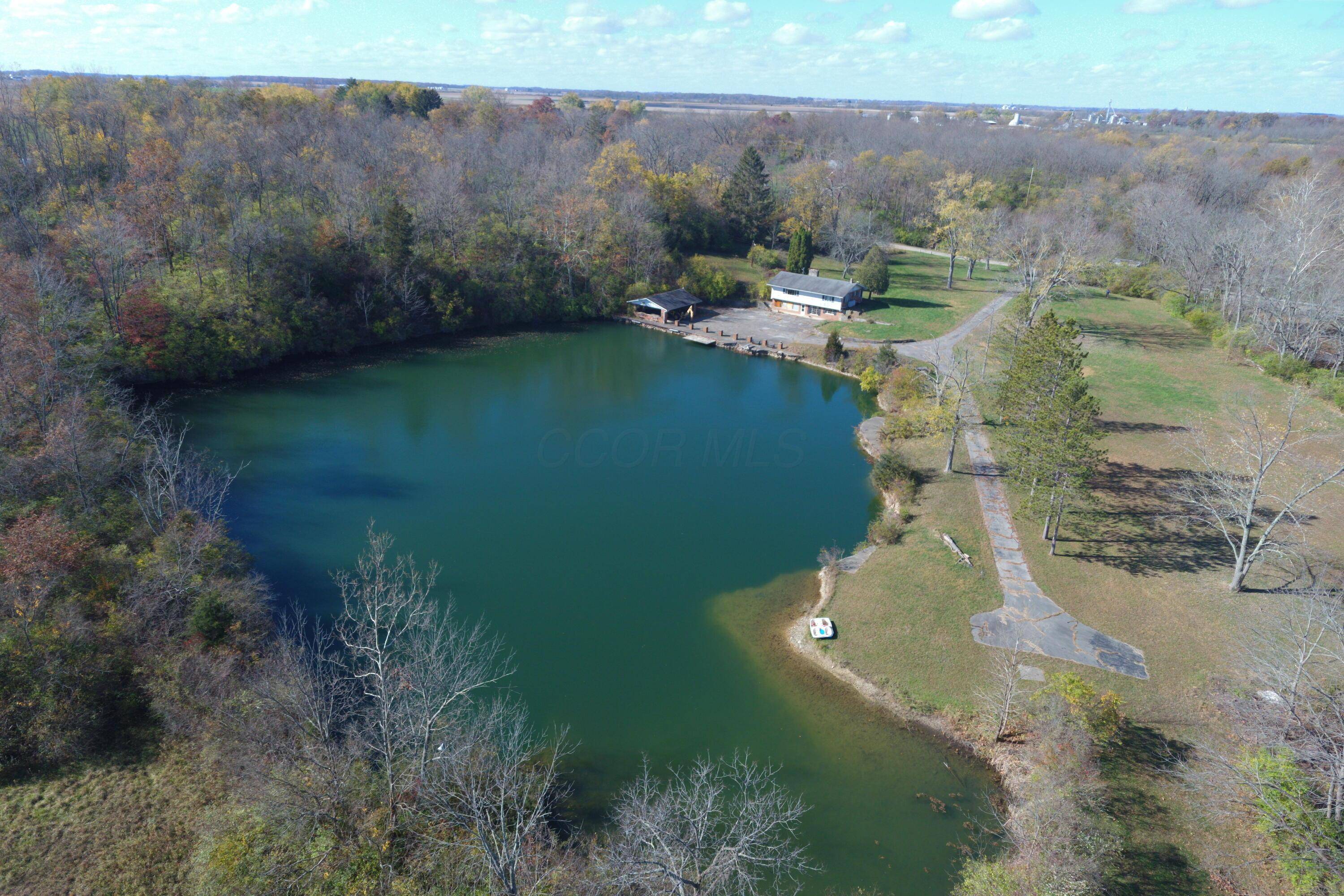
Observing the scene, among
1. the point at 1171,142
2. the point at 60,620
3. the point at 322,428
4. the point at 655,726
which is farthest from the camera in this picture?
the point at 1171,142

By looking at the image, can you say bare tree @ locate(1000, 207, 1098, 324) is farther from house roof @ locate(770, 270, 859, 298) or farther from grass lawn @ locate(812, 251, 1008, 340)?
house roof @ locate(770, 270, 859, 298)

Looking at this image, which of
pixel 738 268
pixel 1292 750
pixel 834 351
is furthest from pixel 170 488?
pixel 738 268

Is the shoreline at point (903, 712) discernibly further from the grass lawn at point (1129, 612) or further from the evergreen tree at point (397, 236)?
the evergreen tree at point (397, 236)

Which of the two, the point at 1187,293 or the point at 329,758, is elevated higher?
the point at 1187,293

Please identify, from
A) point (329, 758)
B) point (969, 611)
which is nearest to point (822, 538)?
point (969, 611)

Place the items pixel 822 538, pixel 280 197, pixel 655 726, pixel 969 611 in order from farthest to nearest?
pixel 280 197 < pixel 822 538 < pixel 969 611 < pixel 655 726

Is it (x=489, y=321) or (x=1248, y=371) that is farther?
(x=489, y=321)

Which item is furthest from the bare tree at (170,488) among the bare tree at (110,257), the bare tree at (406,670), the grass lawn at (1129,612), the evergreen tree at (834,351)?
the evergreen tree at (834,351)

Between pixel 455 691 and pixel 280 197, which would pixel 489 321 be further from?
pixel 455 691

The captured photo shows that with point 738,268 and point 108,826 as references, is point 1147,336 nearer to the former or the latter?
point 738,268
